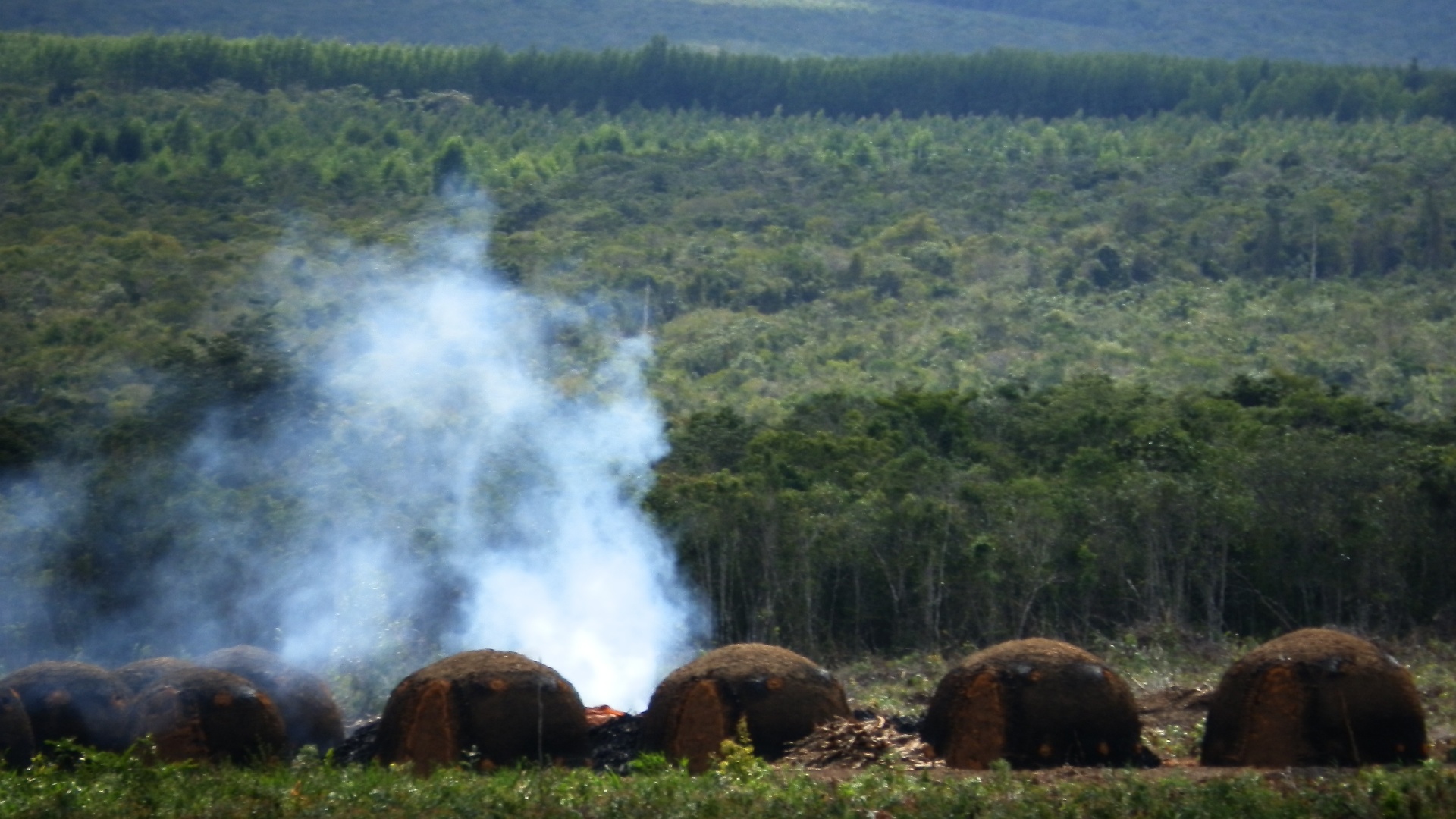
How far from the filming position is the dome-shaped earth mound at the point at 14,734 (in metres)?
16.1

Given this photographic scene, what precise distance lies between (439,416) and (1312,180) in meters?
51.2

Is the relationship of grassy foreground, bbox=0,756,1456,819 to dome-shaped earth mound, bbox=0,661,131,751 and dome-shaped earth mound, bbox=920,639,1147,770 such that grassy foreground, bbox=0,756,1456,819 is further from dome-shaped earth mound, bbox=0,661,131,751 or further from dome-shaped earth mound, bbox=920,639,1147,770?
dome-shaped earth mound, bbox=0,661,131,751

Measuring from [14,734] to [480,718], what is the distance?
14.9ft

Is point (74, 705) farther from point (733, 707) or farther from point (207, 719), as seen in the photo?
point (733, 707)

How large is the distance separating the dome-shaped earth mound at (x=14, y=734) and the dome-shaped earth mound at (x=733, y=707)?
5977mm

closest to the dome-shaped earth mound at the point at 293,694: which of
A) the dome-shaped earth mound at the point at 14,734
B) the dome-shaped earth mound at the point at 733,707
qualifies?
the dome-shaped earth mound at the point at 14,734

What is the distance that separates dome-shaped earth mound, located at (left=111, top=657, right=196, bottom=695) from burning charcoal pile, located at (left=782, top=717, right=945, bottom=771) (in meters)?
6.27

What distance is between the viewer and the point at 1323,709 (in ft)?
48.0

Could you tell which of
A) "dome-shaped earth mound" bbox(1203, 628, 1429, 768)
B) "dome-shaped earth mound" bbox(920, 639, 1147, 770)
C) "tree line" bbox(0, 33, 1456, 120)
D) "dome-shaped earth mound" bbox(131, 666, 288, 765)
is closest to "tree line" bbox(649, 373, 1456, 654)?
"dome-shaped earth mound" bbox(920, 639, 1147, 770)

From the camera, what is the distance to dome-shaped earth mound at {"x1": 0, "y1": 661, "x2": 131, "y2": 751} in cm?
1648

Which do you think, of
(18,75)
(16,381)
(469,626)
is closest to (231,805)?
(469,626)

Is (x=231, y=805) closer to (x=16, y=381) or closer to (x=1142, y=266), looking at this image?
Answer: (x=16, y=381)

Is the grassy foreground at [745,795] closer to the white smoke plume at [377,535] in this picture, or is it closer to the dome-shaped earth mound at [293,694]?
the dome-shaped earth mound at [293,694]

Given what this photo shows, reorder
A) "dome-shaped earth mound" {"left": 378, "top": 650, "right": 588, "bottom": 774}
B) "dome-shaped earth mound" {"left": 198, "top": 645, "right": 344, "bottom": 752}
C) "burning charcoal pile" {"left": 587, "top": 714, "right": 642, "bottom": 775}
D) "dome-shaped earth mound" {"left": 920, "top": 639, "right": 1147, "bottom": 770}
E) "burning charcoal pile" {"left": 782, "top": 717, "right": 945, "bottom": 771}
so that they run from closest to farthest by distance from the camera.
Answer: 1. "burning charcoal pile" {"left": 782, "top": 717, "right": 945, "bottom": 771}
2. "dome-shaped earth mound" {"left": 920, "top": 639, "right": 1147, "bottom": 770}
3. "dome-shaped earth mound" {"left": 378, "top": 650, "right": 588, "bottom": 774}
4. "burning charcoal pile" {"left": 587, "top": 714, "right": 642, "bottom": 775}
5. "dome-shaped earth mound" {"left": 198, "top": 645, "right": 344, "bottom": 752}
